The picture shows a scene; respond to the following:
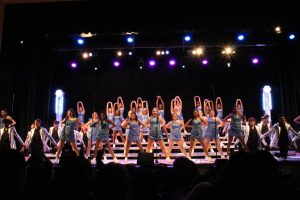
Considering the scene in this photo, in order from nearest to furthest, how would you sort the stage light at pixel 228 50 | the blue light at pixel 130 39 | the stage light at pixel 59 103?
the blue light at pixel 130 39 → the stage light at pixel 228 50 → the stage light at pixel 59 103

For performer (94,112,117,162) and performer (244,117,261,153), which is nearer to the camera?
performer (94,112,117,162)

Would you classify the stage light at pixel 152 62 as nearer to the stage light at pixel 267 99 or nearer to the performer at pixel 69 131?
the stage light at pixel 267 99

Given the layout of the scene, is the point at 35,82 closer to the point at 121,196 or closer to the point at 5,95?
the point at 5,95

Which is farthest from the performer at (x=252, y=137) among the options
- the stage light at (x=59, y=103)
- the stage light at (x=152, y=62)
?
the stage light at (x=59, y=103)

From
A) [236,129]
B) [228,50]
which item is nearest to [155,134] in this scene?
[236,129]

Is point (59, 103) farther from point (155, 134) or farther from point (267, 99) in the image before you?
point (267, 99)

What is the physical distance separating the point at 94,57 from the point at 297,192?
1432 centimetres

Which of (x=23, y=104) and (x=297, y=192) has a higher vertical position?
(x=23, y=104)

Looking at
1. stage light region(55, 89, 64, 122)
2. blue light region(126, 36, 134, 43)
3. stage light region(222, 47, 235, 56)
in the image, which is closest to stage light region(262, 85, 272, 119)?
stage light region(222, 47, 235, 56)

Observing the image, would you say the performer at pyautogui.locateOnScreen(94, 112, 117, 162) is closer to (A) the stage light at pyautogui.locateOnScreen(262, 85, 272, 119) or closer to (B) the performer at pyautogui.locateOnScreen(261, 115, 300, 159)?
(B) the performer at pyautogui.locateOnScreen(261, 115, 300, 159)

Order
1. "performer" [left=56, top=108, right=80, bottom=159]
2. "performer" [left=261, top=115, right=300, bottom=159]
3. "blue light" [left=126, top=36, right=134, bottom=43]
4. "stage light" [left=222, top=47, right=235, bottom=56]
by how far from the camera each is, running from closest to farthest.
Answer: "performer" [left=261, top=115, right=300, bottom=159] < "performer" [left=56, top=108, right=80, bottom=159] < "blue light" [left=126, top=36, right=134, bottom=43] < "stage light" [left=222, top=47, right=235, bottom=56]

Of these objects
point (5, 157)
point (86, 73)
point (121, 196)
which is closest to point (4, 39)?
point (86, 73)

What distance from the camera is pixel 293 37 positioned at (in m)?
12.2

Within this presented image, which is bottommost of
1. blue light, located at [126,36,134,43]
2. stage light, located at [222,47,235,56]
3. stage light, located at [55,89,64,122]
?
stage light, located at [55,89,64,122]
